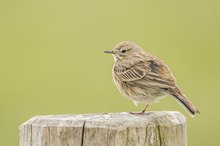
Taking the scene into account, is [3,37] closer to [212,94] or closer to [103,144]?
[212,94]

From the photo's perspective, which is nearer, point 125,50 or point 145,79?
point 145,79

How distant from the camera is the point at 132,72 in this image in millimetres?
9453

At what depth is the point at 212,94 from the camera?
1777 cm

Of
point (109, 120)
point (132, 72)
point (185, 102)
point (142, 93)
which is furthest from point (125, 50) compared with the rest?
point (109, 120)

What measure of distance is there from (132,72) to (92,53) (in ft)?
34.4

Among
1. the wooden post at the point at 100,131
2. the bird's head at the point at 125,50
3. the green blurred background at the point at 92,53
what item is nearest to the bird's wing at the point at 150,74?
the bird's head at the point at 125,50

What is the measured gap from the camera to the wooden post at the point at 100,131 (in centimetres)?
626

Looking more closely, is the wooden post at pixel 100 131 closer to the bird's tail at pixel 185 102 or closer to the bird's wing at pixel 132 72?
the bird's tail at pixel 185 102

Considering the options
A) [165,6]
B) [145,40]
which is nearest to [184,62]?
[145,40]

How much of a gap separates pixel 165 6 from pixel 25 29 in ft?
13.6

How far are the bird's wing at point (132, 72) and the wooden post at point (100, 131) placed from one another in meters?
2.53

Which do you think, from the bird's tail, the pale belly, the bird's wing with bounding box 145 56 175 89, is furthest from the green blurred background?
the bird's tail

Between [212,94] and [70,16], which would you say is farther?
[70,16]

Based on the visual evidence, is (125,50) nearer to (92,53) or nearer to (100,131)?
(100,131)
